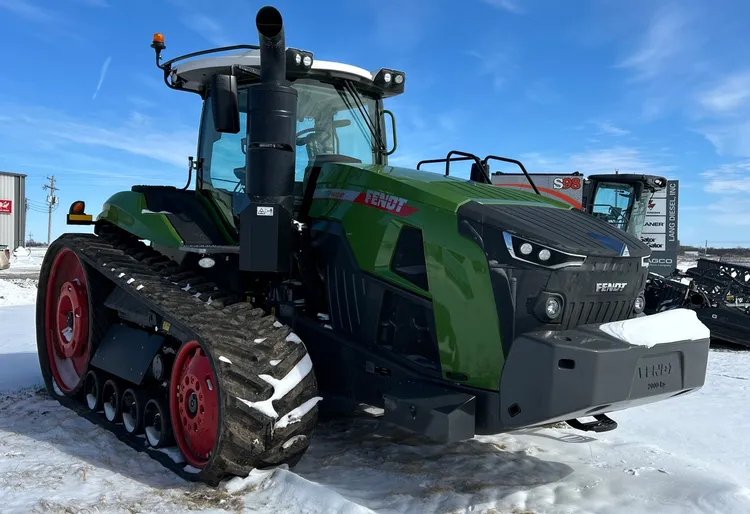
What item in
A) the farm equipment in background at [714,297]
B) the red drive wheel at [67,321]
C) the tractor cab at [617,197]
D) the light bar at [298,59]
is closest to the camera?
the light bar at [298,59]

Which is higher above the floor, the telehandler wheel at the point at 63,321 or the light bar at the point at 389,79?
the light bar at the point at 389,79

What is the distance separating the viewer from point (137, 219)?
5262 mm

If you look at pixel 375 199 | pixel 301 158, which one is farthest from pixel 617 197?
pixel 375 199

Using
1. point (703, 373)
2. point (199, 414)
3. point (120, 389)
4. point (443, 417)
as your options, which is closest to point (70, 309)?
point (120, 389)

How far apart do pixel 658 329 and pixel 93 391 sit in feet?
13.8

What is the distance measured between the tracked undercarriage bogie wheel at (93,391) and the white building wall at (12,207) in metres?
37.6

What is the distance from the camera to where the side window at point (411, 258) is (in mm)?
3879

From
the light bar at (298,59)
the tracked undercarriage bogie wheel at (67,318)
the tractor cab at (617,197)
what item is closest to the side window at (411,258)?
the light bar at (298,59)

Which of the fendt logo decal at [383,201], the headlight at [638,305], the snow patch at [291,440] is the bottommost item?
the snow patch at [291,440]

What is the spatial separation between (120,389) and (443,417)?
265 centimetres

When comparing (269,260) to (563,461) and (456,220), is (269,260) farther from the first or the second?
(563,461)

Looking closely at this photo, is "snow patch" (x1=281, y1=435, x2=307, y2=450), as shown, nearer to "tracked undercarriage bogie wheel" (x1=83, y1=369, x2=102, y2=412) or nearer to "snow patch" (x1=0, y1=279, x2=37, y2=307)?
"tracked undercarriage bogie wheel" (x1=83, y1=369, x2=102, y2=412)

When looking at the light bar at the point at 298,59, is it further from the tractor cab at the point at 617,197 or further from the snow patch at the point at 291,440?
the tractor cab at the point at 617,197

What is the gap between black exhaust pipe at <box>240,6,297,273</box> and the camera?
4156 millimetres
